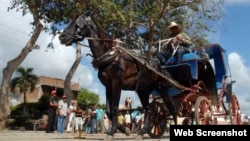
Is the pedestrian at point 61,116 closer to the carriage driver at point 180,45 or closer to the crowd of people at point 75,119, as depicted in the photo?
the crowd of people at point 75,119

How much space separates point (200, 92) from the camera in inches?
448

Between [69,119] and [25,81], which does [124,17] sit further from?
[25,81]

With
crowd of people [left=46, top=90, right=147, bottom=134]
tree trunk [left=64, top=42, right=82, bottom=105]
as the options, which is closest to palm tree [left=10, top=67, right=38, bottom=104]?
tree trunk [left=64, top=42, right=82, bottom=105]

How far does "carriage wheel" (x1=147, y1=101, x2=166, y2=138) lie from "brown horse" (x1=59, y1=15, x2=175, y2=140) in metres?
1.64

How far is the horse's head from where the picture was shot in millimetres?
9281

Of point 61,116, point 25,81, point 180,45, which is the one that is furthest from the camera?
point 25,81

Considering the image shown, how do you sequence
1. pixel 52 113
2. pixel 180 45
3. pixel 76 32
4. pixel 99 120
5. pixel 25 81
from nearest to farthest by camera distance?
pixel 76 32, pixel 180 45, pixel 52 113, pixel 99 120, pixel 25 81

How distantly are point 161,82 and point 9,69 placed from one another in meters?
15.8

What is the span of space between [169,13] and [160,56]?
48.8 feet

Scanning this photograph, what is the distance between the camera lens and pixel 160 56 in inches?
435

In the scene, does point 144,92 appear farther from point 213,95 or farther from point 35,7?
point 35,7

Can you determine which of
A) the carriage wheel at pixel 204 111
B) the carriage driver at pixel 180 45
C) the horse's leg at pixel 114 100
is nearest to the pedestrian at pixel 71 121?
the carriage driver at pixel 180 45

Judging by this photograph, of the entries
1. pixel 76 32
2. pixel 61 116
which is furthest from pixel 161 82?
pixel 61 116

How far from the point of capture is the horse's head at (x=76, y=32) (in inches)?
365
